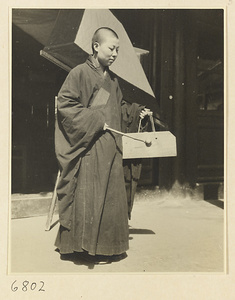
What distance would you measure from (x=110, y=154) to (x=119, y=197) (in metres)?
0.32

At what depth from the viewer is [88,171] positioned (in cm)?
233

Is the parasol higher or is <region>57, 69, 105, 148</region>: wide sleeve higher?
the parasol

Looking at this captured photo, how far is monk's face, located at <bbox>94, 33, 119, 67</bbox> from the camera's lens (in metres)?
2.31

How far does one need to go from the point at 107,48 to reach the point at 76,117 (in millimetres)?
546

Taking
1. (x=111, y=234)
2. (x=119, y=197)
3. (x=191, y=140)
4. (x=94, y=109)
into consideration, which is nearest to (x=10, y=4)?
(x=94, y=109)

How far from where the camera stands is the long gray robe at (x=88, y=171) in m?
2.27

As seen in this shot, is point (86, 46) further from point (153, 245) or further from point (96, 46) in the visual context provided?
point (153, 245)

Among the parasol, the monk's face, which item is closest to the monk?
the monk's face
